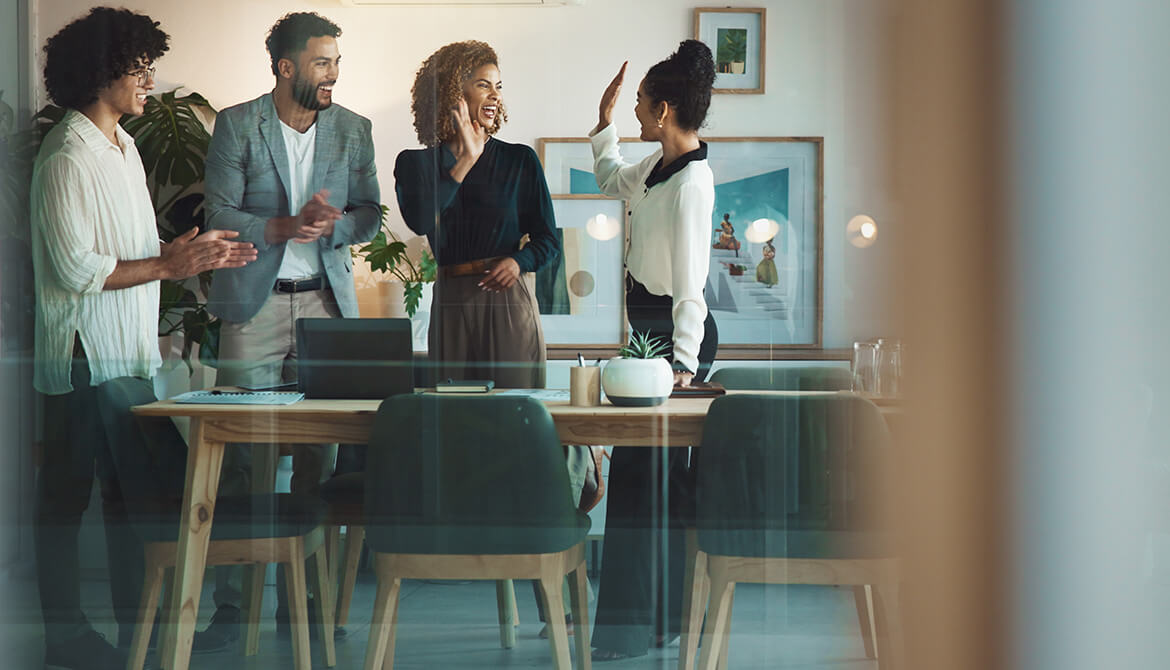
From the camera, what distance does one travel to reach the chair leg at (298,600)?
5.19 ft

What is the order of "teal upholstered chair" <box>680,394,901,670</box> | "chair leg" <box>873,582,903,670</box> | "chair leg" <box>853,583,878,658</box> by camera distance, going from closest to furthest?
"chair leg" <box>873,582,903,670</box> < "chair leg" <box>853,583,878,658</box> < "teal upholstered chair" <box>680,394,901,670</box>

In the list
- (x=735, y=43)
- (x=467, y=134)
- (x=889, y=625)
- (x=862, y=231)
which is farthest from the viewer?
(x=467, y=134)

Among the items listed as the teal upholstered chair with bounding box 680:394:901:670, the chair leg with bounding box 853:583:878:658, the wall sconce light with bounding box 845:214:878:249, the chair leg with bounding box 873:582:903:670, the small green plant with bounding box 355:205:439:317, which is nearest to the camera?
the chair leg with bounding box 873:582:903:670

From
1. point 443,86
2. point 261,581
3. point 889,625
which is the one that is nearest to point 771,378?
point 889,625

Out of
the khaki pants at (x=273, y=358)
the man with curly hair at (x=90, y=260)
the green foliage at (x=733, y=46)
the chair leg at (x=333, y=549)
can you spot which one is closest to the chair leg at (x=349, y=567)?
the chair leg at (x=333, y=549)

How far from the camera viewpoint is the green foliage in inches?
55.7

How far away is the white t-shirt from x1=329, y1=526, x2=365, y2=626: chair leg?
46 centimetres

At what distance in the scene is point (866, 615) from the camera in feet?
3.73

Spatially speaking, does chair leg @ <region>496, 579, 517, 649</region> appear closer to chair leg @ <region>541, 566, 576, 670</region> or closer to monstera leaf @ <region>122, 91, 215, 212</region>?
chair leg @ <region>541, 566, 576, 670</region>

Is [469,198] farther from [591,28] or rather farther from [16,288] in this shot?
[16,288]

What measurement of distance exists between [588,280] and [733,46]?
442mm

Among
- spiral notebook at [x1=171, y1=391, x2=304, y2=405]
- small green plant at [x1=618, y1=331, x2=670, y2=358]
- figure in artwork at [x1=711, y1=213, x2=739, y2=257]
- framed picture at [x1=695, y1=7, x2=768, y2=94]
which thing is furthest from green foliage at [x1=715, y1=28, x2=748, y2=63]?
spiral notebook at [x1=171, y1=391, x2=304, y2=405]

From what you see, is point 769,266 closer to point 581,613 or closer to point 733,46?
point 733,46

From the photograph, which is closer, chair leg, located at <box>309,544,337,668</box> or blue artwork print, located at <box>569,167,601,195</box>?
blue artwork print, located at <box>569,167,601,195</box>
